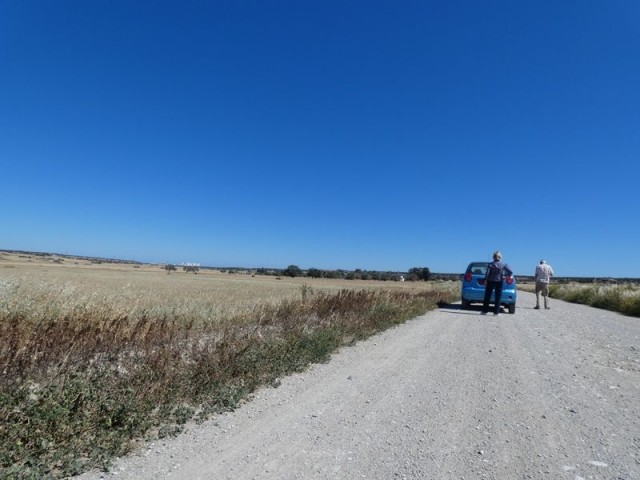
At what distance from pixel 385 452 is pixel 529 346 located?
6147mm

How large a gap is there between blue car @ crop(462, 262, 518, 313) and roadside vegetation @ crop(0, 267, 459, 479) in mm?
8263

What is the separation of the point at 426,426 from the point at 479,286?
41.3 feet

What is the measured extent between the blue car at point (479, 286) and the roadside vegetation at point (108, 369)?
826cm

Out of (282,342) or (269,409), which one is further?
(282,342)

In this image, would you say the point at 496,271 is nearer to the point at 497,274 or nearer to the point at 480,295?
the point at 497,274

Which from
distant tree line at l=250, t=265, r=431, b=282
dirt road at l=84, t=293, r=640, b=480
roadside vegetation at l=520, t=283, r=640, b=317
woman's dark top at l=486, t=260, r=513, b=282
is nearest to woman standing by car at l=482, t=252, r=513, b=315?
woman's dark top at l=486, t=260, r=513, b=282

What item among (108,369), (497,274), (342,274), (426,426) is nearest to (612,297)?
(497,274)

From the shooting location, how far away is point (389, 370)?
6062mm

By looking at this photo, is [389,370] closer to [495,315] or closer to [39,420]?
[39,420]

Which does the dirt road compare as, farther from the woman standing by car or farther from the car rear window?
the car rear window

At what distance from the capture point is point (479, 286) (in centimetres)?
1548

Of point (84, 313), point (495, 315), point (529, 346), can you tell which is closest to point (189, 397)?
point (84, 313)

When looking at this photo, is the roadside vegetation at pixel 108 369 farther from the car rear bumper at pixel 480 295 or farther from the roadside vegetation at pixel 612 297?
the roadside vegetation at pixel 612 297

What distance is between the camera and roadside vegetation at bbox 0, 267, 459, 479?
10.7ft
